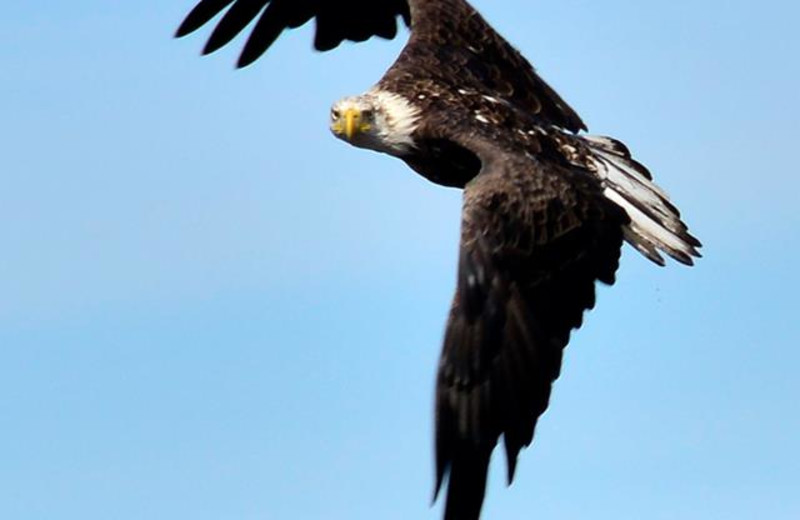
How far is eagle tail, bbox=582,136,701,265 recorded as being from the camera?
19.6 metres

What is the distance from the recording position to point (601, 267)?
18.7 meters

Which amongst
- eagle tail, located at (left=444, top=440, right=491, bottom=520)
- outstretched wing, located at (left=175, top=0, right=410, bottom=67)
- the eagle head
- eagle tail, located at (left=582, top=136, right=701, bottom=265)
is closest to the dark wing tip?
outstretched wing, located at (left=175, top=0, right=410, bottom=67)

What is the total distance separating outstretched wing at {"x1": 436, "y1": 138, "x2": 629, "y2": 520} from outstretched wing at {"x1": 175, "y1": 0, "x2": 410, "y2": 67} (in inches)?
184

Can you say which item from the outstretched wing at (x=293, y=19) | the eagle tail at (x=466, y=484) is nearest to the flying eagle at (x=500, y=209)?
the eagle tail at (x=466, y=484)

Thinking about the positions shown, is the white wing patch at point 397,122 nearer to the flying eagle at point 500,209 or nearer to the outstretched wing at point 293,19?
the flying eagle at point 500,209

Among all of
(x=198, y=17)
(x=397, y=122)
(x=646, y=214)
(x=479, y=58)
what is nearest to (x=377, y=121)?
(x=397, y=122)

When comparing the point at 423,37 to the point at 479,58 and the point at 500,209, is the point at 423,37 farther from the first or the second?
the point at 500,209

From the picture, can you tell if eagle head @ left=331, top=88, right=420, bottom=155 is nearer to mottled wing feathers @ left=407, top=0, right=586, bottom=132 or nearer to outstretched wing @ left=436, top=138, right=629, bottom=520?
mottled wing feathers @ left=407, top=0, right=586, bottom=132

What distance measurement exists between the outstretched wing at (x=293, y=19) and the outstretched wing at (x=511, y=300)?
4661mm

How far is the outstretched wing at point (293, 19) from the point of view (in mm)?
23188

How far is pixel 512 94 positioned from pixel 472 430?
392 cm

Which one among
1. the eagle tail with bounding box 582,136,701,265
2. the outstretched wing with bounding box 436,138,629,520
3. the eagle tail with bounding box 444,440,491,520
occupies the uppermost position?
the eagle tail with bounding box 582,136,701,265

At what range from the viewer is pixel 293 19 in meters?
23.6

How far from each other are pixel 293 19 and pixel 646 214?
4.98 m
